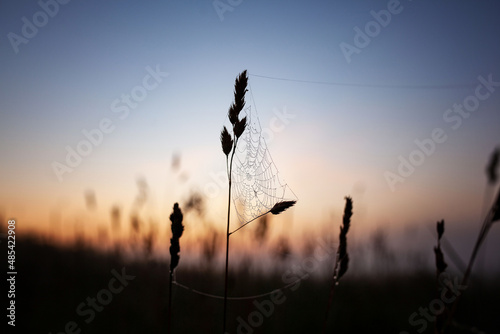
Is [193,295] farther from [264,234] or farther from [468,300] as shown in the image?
[468,300]

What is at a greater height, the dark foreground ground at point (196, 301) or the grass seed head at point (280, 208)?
the grass seed head at point (280, 208)

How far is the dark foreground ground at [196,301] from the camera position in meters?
4.73

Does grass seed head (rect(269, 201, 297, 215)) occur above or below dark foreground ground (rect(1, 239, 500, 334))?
above

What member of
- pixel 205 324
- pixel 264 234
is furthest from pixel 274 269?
pixel 205 324

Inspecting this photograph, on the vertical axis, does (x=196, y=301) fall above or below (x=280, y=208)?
below

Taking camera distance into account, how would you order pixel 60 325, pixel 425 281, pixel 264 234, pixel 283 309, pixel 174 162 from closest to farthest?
pixel 60 325
pixel 174 162
pixel 283 309
pixel 264 234
pixel 425 281

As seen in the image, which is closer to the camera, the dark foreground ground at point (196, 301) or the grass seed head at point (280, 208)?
the grass seed head at point (280, 208)

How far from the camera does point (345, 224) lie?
6.47ft

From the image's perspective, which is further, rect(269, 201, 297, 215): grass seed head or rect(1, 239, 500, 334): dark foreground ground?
rect(1, 239, 500, 334): dark foreground ground

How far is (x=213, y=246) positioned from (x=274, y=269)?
5.63 feet

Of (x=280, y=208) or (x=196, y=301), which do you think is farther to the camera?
(x=196, y=301)

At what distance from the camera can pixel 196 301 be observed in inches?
224

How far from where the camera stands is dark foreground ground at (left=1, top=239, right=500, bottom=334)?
4.73 m

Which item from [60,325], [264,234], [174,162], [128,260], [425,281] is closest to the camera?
[60,325]
